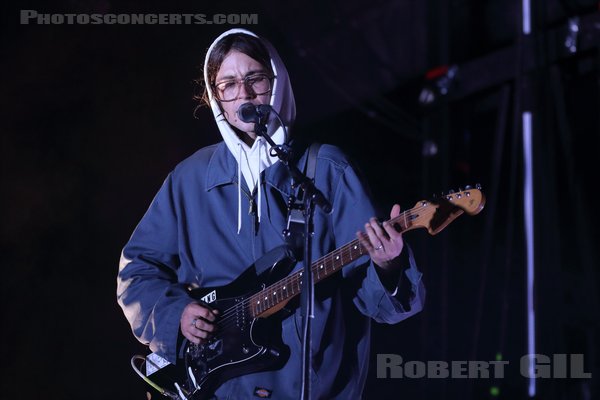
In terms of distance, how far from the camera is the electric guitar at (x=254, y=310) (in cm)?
245

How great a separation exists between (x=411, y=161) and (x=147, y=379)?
2657mm

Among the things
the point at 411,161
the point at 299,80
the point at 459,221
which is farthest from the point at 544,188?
the point at 299,80

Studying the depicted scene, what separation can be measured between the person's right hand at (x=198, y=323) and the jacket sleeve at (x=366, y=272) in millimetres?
525

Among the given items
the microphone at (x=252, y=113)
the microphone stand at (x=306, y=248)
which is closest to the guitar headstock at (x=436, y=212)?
the microphone stand at (x=306, y=248)

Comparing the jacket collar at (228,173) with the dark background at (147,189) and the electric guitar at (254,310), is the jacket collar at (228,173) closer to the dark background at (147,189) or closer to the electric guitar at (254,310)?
the electric guitar at (254,310)

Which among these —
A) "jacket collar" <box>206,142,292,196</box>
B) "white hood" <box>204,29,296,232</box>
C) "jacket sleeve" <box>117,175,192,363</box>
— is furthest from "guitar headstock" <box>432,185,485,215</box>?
A: "jacket sleeve" <box>117,175,192,363</box>

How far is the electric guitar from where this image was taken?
8.03 ft

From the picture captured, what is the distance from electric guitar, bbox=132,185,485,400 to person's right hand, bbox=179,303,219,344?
0.05 meters

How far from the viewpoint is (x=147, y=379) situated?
289cm

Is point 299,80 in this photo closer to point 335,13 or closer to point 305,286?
point 335,13

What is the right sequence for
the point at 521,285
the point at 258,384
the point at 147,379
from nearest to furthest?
1. the point at 258,384
2. the point at 147,379
3. the point at 521,285

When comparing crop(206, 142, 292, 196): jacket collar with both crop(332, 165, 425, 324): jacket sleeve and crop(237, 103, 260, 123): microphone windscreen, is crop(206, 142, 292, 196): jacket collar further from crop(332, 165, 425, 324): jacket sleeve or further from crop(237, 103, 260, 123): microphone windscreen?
crop(237, 103, 260, 123): microphone windscreen

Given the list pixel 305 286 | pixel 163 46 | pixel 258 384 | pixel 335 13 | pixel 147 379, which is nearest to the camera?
pixel 305 286

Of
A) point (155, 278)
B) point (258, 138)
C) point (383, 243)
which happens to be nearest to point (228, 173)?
point (258, 138)
